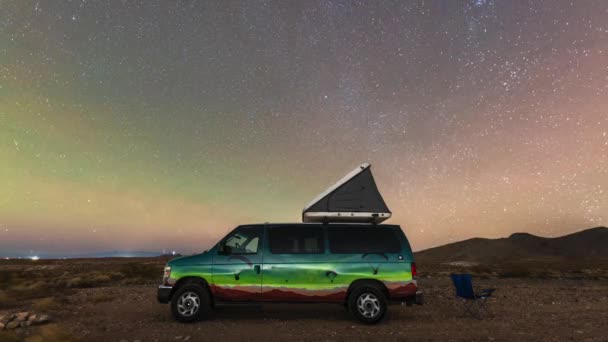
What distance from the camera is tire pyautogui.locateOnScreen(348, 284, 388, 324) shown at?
8836 mm

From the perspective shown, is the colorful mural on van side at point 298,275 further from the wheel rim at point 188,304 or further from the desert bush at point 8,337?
the desert bush at point 8,337

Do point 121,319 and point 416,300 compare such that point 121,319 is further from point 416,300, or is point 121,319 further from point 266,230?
point 416,300

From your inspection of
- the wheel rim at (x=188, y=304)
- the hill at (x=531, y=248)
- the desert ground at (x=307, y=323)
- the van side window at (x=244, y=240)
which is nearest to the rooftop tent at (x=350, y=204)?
the van side window at (x=244, y=240)

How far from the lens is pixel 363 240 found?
9.22 metres

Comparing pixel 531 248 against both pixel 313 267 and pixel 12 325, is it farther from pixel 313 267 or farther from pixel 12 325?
pixel 12 325

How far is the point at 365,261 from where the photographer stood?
29.6 ft

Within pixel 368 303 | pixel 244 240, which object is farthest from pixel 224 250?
pixel 368 303

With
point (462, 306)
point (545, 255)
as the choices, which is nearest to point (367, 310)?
point (462, 306)

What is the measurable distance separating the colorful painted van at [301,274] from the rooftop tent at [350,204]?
0.45 m

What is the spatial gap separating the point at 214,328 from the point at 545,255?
171053mm

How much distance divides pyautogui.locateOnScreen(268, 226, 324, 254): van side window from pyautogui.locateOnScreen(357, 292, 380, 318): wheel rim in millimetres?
1414

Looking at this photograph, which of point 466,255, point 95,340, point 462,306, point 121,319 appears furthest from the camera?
point 466,255

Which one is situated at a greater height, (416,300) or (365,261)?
(365,261)

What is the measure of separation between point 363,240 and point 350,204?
0.90 m
